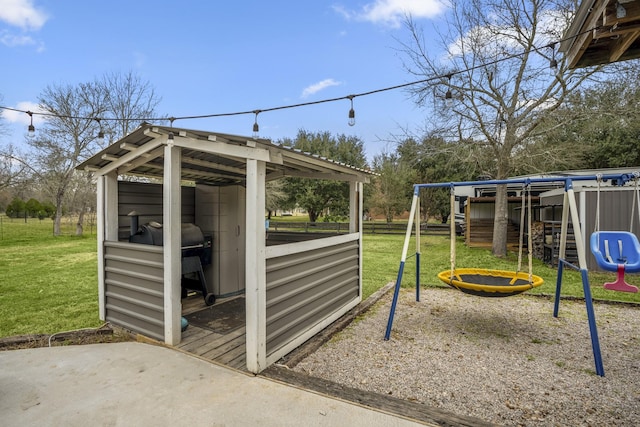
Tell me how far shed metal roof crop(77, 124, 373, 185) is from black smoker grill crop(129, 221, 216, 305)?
2.31 feet

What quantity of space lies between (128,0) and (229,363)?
8.87 metres

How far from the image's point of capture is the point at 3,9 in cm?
778

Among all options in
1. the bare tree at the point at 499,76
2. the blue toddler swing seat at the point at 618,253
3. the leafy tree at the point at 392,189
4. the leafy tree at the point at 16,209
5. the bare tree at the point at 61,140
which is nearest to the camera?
the blue toddler swing seat at the point at 618,253

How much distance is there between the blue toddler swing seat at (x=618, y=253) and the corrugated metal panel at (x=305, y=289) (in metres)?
2.59

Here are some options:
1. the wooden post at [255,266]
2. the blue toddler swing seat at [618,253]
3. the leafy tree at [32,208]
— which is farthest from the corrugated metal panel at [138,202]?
the leafy tree at [32,208]

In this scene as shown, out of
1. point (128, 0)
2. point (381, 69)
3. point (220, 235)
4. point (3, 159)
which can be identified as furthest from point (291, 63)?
point (3, 159)

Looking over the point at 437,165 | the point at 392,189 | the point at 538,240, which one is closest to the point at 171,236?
the point at 538,240

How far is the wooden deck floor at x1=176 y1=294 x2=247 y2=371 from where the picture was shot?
109 inches

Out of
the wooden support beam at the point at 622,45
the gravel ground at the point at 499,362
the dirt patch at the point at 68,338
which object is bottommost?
the gravel ground at the point at 499,362

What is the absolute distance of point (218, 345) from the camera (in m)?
3.03

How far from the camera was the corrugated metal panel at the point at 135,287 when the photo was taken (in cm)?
303

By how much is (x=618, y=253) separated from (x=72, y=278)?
860cm

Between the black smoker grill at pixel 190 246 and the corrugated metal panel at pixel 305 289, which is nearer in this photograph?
the corrugated metal panel at pixel 305 289

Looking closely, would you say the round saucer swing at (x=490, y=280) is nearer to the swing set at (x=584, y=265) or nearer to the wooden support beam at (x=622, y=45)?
the swing set at (x=584, y=265)
